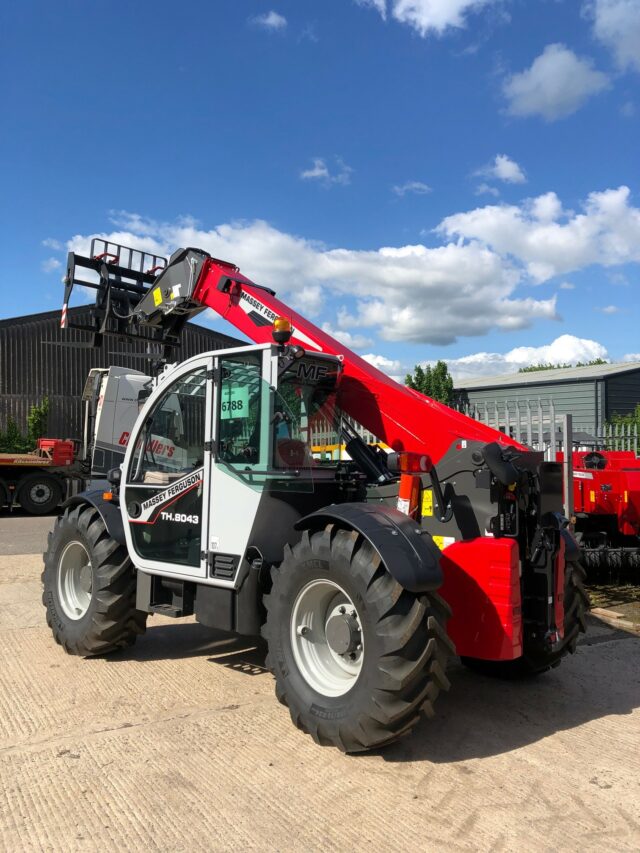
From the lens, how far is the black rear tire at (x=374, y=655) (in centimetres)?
353

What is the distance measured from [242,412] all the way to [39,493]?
15.0 m

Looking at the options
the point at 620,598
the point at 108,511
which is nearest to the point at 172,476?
the point at 108,511

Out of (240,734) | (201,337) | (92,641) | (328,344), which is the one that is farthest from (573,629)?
(201,337)

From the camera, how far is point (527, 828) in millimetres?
3102

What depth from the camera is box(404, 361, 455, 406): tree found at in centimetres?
2823

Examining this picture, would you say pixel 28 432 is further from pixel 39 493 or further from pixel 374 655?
pixel 374 655

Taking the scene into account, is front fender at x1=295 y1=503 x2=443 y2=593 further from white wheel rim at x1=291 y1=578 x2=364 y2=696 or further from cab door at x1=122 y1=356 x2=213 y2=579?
cab door at x1=122 y1=356 x2=213 y2=579

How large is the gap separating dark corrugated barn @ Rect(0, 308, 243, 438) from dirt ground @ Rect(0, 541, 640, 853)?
1918 centimetres

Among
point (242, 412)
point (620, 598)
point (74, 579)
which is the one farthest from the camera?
point (620, 598)

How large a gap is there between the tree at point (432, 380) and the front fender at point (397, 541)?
2409 centimetres

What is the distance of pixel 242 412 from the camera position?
461 cm

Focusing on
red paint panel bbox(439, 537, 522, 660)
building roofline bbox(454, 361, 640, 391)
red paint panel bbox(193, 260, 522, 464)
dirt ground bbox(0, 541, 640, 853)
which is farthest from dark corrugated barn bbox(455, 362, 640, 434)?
red paint panel bbox(439, 537, 522, 660)

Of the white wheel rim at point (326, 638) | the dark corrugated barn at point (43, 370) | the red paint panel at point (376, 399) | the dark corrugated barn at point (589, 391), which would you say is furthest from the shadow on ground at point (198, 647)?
the dark corrugated barn at point (43, 370)

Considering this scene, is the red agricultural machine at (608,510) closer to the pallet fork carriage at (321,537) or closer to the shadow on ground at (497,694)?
the shadow on ground at (497,694)
